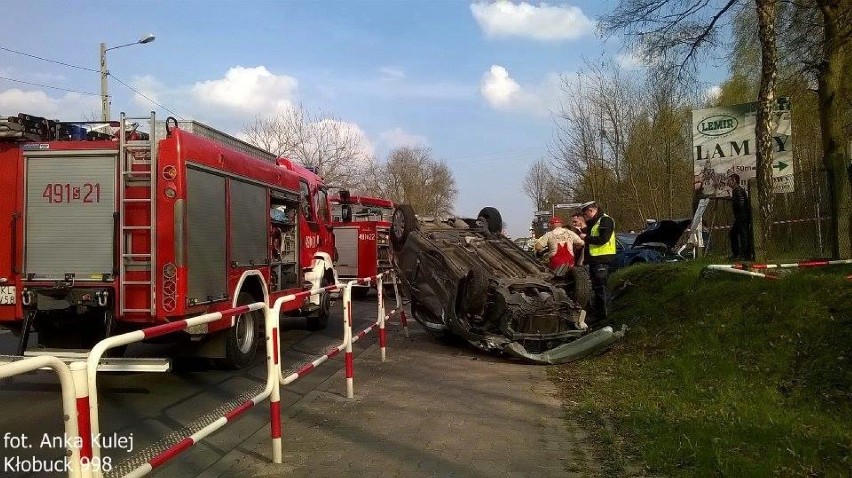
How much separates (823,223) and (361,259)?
11866mm

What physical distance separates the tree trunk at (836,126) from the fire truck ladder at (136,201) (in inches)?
377

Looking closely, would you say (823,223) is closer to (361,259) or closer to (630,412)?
(630,412)

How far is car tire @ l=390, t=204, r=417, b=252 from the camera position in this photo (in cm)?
1035

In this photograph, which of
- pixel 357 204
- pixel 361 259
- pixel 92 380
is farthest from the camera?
pixel 357 204

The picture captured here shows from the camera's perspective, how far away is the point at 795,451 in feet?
14.3

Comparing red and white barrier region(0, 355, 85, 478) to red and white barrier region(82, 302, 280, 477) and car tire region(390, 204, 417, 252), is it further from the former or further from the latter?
car tire region(390, 204, 417, 252)

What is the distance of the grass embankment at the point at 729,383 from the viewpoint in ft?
14.6

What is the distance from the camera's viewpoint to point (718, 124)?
14750mm

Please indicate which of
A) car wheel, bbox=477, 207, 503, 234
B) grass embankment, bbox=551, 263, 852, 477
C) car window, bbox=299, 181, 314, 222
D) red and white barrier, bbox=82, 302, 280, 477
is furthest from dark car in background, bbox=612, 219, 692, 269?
red and white barrier, bbox=82, 302, 280, 477

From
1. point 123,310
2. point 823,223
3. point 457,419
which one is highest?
point 823,223

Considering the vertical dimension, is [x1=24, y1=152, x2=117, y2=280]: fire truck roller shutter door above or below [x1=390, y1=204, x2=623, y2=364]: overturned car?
above

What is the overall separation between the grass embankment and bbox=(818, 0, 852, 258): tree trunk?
1.82m

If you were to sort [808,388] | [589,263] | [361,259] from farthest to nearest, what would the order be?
[361,259] → [589,263] → [808,388]

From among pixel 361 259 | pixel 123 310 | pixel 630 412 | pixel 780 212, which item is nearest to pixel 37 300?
pixel 123 310
